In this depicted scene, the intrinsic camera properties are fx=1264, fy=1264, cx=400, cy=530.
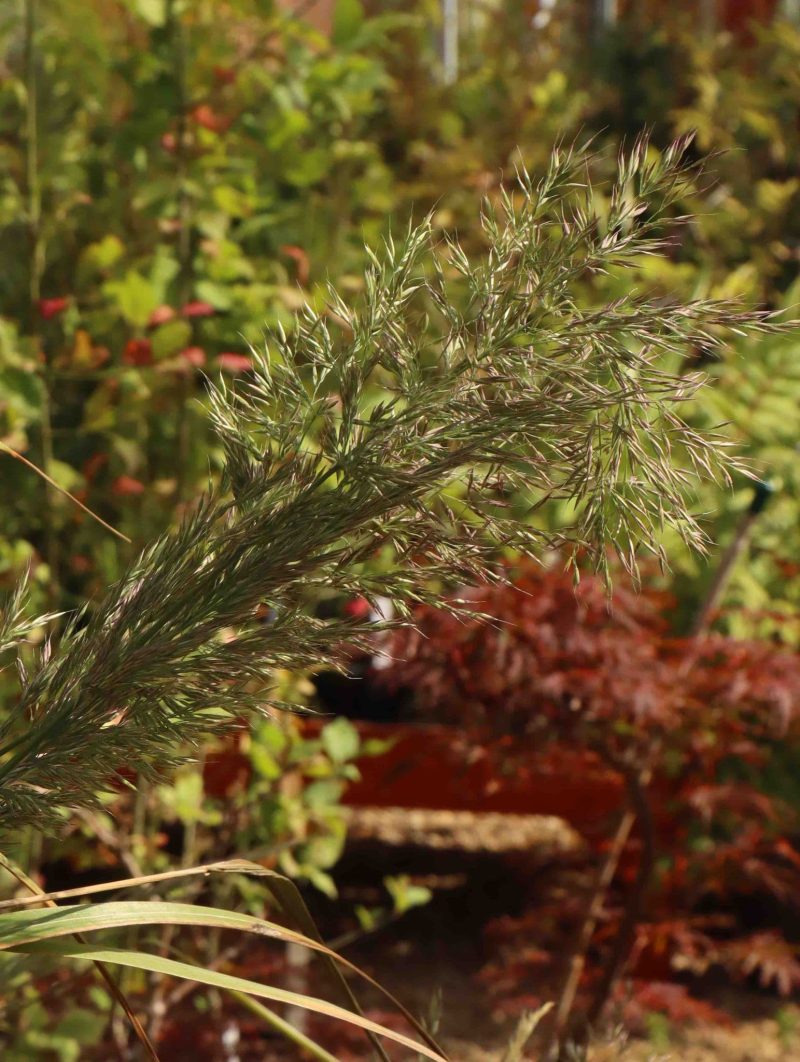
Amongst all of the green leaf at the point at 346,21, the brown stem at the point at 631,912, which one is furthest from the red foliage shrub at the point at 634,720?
the green leaf at the point at 346,21

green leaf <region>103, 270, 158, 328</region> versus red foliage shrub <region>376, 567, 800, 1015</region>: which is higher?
green leaf <region>103, 270, 158, 328</region>

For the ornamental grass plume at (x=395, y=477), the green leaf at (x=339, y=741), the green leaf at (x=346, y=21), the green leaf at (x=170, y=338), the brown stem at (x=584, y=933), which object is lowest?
the brown stem at (x=584, y=933)

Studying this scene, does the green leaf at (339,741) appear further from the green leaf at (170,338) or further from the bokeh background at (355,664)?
the green leaf at (170,338)

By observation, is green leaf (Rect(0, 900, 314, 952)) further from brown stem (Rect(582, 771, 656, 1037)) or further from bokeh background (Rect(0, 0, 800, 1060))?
brown stem (Rect(582, 771, 656, 1037))

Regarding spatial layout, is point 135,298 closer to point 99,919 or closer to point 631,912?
point 631,912

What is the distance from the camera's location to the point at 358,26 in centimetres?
262

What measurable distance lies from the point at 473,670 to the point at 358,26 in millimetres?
1346

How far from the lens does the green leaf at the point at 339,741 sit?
2363 millimetres

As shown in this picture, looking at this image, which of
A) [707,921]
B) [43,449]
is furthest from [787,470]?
[43,449]

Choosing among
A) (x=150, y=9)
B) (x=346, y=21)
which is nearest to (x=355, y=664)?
(x=346, y=21)

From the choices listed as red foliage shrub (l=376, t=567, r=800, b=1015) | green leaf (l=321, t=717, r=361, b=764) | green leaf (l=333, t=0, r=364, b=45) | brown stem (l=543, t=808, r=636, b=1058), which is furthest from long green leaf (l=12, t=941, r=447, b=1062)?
green leaf (l=333, t=0, r=364, b=45)

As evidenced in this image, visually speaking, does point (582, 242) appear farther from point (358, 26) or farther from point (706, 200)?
point (706, 200)

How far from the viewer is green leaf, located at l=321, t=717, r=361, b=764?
2.36 metres

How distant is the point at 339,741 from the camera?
93.6 inches
